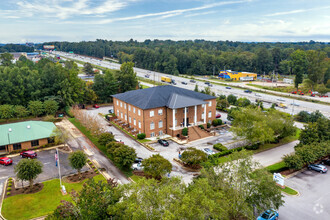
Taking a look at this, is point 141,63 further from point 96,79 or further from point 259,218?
point 259,218

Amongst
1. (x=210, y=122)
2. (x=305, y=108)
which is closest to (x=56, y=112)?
(x=210, y=122)

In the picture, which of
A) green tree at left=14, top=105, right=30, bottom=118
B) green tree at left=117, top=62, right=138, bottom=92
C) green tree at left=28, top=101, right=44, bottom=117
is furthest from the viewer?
green tree at left=117, top=62, right=138, bottom=92

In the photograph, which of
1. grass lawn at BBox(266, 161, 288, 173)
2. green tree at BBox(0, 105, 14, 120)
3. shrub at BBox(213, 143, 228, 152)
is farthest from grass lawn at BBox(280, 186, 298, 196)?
green tree at BBox(0, 105, 14, 120)

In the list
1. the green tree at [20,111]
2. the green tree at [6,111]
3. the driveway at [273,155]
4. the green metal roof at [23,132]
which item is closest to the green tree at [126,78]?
the green tree at [20,111]

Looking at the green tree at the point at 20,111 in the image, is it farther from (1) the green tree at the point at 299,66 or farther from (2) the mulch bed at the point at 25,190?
(1) the green tree at the point at 299,66

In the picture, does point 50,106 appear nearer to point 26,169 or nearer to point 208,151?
point 26,169

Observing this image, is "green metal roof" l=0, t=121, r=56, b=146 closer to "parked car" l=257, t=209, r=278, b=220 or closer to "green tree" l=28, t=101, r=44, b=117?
"green tree" l=28, t=101, r=44, b=117
